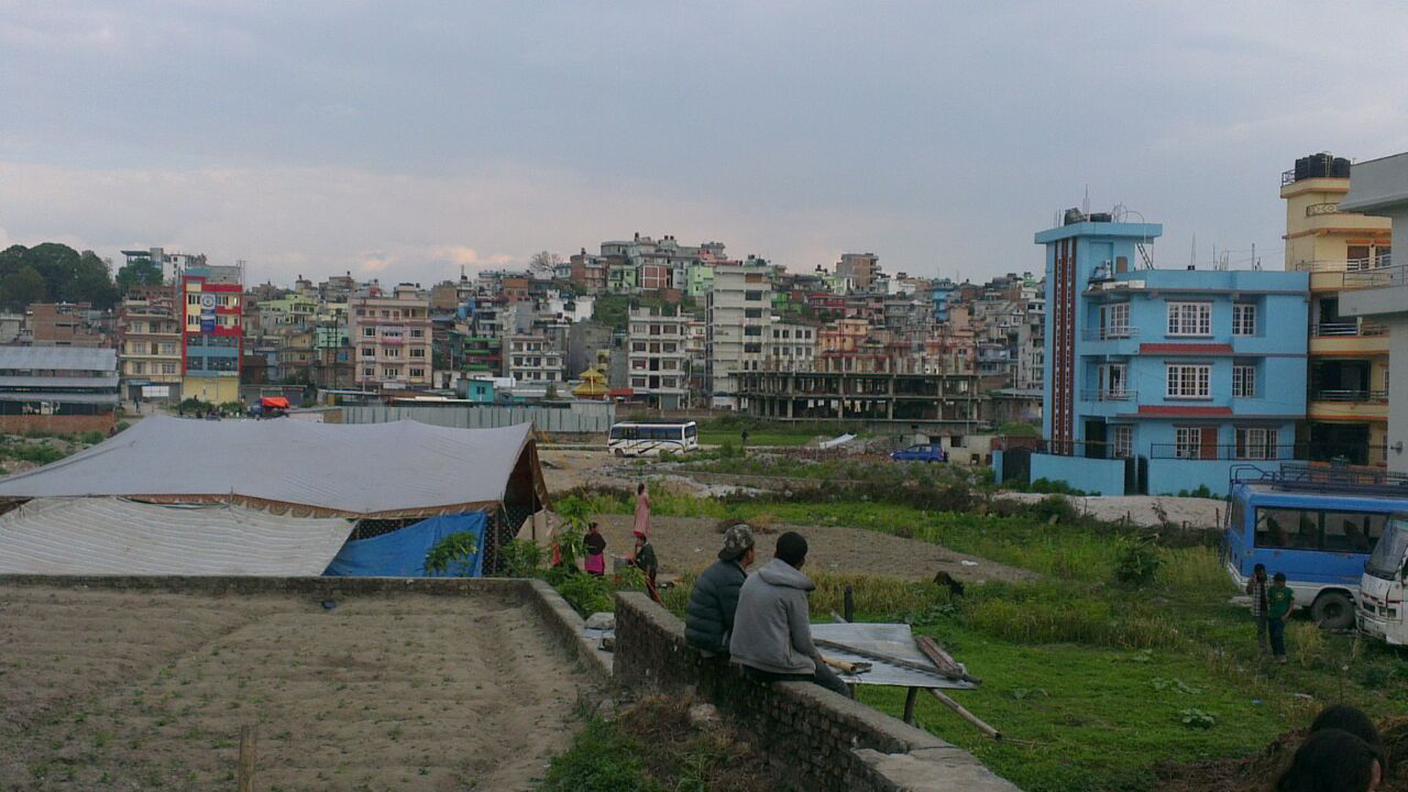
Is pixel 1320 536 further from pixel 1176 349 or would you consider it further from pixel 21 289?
pixel 21 289

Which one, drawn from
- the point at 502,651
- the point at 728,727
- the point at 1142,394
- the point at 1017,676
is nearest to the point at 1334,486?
the point at 1017,676

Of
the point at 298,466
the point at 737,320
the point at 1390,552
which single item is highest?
the point at 737,320

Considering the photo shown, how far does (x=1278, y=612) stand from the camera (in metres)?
15.9

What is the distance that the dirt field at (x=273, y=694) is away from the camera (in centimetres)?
897

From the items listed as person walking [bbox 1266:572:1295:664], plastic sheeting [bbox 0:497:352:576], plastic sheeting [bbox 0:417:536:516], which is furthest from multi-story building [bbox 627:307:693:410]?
person walking [bbox 1266:572:1295:664]

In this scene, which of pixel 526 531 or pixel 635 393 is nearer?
pixel 526 531

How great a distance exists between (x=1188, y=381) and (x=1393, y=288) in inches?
523

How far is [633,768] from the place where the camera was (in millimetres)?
8250

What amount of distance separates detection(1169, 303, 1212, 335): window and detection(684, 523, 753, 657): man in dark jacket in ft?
126

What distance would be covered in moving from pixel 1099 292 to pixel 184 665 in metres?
37.7

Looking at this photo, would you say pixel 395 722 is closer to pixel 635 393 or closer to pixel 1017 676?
pixel 1017 676

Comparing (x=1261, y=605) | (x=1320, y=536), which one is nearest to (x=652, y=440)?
(x=1320, y=536)

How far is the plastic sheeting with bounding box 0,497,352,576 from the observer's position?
18.5 metres

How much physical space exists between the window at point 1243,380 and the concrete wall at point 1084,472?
4.70 meters
